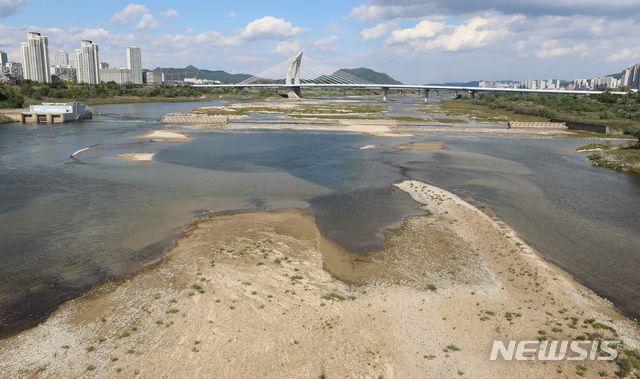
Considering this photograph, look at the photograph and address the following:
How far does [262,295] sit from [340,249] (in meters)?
4.34

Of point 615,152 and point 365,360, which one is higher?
point 615,152

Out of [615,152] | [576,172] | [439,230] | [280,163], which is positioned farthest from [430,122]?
[439,230]

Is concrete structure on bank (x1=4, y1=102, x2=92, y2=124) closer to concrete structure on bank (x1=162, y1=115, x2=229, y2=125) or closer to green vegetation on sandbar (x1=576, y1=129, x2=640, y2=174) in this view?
concrete structure on bank (x1=162, y1=115, x2=229, y2=125)

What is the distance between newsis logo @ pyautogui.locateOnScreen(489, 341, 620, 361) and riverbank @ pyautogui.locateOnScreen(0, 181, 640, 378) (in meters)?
0.18

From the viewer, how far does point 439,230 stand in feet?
52.6

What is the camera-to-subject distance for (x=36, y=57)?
570 feet

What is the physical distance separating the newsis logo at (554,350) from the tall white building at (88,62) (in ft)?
690

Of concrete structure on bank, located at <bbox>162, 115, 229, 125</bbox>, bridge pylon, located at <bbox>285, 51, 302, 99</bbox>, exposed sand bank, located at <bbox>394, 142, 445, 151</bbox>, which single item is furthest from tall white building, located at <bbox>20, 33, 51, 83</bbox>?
exposed sand bank, located at <bbox>394, 142, 445, 151</bbox>

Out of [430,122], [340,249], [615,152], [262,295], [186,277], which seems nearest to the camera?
[262,295]

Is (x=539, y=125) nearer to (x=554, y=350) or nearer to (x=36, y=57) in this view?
(x=554, y=350)

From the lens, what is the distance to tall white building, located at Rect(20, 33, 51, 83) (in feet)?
558

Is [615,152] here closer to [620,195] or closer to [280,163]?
[620,195]

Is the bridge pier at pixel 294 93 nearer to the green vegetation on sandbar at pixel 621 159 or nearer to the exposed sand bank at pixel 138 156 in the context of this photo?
the exposed sand bank at pixel 138 156

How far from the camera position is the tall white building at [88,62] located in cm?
18114
